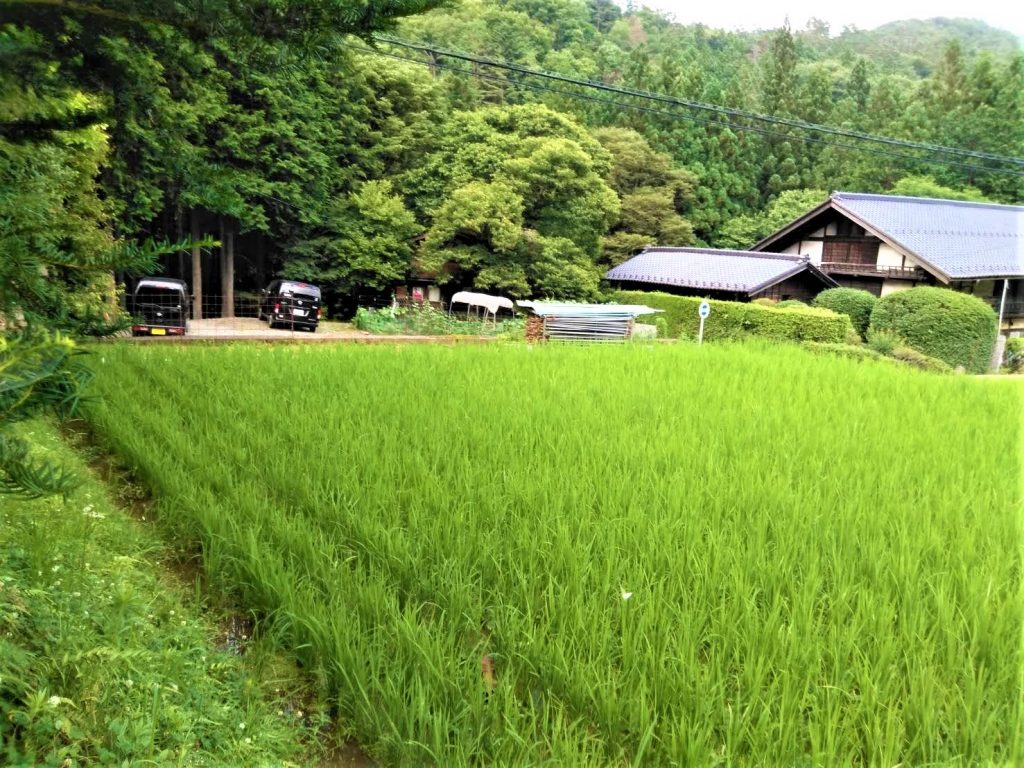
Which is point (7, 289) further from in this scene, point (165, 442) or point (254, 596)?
point (165, 442)

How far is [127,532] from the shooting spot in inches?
112

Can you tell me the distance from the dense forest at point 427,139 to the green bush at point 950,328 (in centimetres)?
285

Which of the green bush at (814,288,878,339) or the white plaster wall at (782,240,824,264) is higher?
the white plaster wall at (782,240,824,264)

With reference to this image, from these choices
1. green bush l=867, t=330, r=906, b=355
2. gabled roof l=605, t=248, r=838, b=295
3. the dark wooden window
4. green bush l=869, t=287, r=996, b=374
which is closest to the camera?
green bush l=867, t=330, r=906, b=355

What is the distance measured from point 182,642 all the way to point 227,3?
5.94ft

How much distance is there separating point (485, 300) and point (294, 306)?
4271 mm

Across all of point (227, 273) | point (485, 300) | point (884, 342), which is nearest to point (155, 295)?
point (227, 273)

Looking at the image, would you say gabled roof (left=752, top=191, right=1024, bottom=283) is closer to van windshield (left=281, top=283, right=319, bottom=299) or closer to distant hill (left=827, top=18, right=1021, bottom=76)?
van windshield (left=281, top=283, right=319, bottom=299)

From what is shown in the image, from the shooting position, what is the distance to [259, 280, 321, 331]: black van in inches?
569

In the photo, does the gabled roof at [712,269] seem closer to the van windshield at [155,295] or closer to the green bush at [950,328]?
the green bush at [950,328]

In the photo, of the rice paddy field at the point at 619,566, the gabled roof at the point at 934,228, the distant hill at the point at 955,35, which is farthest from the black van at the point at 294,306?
the distant hill at the point at 955,35

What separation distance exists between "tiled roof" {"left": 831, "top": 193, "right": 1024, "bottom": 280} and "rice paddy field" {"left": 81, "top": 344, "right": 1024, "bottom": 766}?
42.8 feet

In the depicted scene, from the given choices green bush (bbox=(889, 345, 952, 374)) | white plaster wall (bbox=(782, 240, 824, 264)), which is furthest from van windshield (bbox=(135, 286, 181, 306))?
white plaster wall (bbox=(782, 240, 824, 264))

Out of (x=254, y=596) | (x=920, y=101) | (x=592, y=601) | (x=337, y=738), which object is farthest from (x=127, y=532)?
(x=920, y=101)
